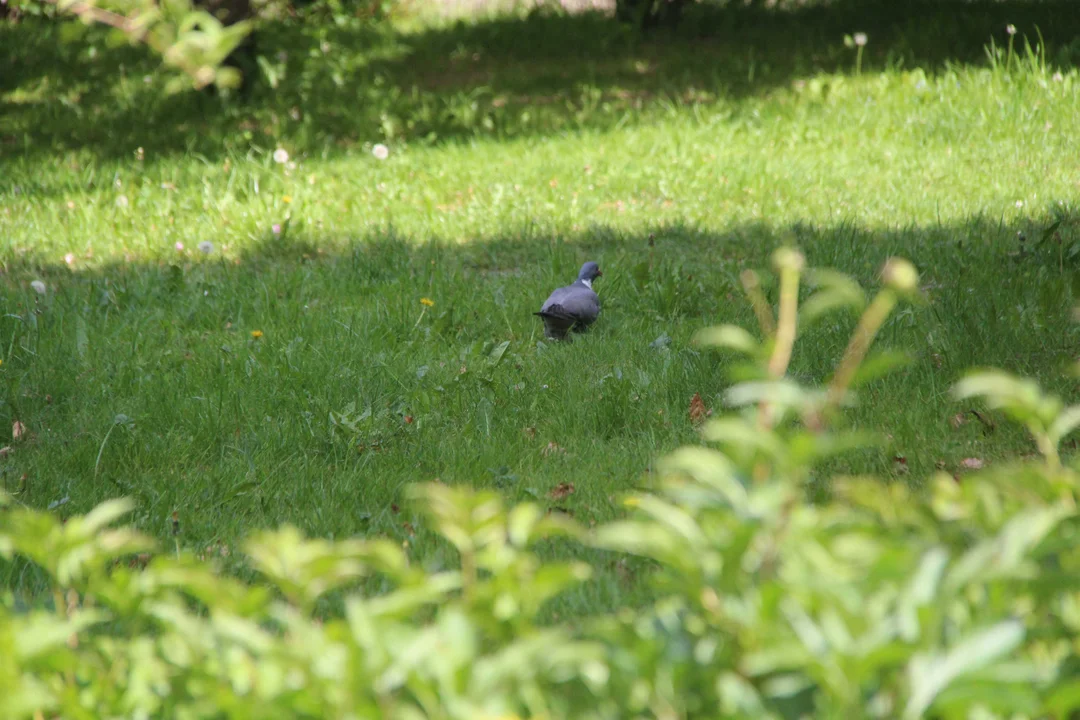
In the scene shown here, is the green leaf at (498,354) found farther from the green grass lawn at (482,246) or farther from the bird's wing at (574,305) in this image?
the bird's wing at (574,305)

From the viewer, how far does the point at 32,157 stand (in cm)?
865

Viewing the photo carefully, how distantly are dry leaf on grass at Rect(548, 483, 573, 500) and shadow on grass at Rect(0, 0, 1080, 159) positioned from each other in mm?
5614

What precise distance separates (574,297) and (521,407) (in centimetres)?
88

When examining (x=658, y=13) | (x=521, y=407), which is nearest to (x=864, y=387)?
(x=521, y=407)

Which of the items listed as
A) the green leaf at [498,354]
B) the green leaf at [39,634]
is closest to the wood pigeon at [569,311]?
the green leaf at [498,354]

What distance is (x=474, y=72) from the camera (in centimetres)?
1100

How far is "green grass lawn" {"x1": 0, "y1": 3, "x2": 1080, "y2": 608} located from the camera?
3721 millimetres

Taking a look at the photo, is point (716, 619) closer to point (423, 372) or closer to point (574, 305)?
point (423, 372)

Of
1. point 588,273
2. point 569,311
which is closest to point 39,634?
point 569,311

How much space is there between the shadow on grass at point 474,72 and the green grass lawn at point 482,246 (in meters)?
0.05

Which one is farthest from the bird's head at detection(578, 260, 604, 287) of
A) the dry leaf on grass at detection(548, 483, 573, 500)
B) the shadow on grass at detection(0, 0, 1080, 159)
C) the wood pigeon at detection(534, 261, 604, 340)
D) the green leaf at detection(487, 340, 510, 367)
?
the shadow on grass at detection(0, 0, 1080, 159)

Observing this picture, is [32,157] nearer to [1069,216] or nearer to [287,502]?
[287,502]

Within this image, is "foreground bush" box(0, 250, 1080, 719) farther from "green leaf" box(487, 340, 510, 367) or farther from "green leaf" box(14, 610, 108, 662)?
"green leaf" box(487, 340, 510, 367)

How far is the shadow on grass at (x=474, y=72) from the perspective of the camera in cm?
902
